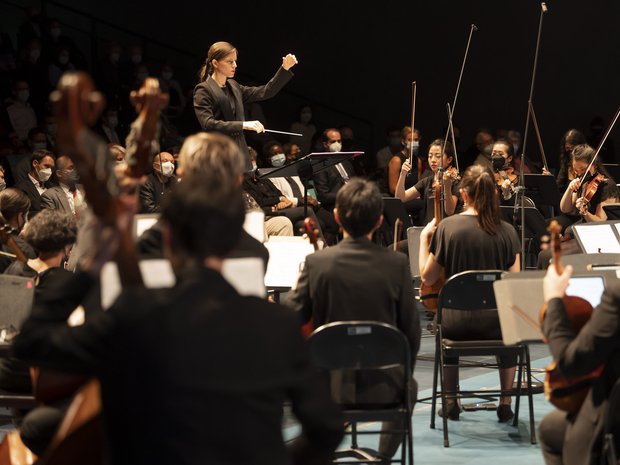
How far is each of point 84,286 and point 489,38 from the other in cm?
1160

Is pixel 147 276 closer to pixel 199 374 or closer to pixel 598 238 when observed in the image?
pixel 199 374

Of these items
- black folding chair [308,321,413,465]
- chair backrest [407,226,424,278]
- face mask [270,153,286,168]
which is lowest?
black folding chair [308,321,413,465]

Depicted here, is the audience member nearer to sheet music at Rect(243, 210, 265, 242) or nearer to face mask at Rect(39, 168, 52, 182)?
face mask at Rect(39, 168, 52, 182)

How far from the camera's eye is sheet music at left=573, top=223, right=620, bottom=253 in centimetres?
511

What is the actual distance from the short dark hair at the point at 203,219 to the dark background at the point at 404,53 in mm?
11013

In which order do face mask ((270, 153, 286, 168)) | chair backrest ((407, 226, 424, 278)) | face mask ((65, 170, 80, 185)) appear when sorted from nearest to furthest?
chair backrest ((407, 226, 424, 278)), face mask ((65, 170, 80, 185)), face mask ((270, 153, 286, 168))

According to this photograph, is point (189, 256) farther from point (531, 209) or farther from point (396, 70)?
point (396, 70)

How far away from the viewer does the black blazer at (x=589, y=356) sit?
2695mm

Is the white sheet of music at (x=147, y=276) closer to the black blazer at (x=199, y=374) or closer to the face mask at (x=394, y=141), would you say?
the black blazer at (x=199, y=374)

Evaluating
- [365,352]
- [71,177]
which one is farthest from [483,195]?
[71,177]

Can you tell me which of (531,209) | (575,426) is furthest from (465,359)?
(575,426)

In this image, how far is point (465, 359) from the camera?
262 inches

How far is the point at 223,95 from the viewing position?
5941 millimetres

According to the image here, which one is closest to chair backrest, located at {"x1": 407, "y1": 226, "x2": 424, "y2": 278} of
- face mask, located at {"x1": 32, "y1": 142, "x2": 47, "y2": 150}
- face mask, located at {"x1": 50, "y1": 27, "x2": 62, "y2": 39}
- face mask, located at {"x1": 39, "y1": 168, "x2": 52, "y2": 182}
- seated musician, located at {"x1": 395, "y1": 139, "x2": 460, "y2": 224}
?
seated musician, located at {"x1": 395, "y1": 139, "x2": 460, "y2": 224}
